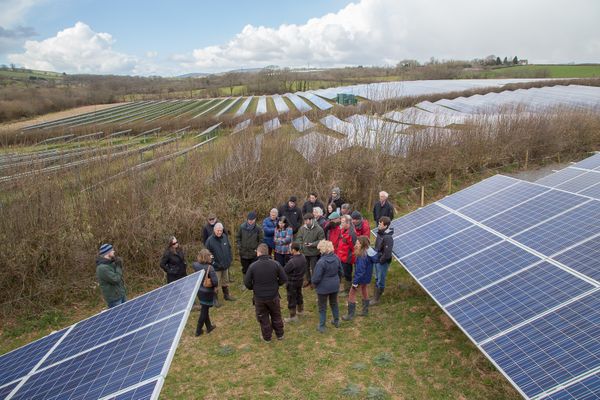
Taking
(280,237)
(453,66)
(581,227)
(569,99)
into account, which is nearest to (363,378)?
(280,237)

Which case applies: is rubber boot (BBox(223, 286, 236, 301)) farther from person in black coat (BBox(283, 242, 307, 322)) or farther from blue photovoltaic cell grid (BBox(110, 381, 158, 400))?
blue photovoltaic cell grid (BBox(110, 381, 158, 400))

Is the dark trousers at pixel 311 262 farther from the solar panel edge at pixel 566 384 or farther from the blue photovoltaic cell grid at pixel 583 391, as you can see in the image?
the blue photovoltaic cell grid at pixel 583 391

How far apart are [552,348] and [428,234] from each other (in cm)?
458

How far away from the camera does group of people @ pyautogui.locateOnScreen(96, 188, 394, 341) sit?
7.69 m

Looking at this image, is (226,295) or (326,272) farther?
(226,295)

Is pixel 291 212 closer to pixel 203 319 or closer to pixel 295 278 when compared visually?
pixel 295 278

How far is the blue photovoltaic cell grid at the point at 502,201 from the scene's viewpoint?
9.10 m

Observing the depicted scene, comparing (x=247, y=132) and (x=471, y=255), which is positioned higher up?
(x=247, y=132)

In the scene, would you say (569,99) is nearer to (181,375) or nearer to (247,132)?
(247,132)

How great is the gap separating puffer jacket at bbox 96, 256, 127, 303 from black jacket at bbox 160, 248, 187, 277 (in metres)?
0.94

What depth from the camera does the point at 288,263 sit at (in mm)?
8133

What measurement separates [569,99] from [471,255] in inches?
1284

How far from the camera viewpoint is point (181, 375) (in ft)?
24.3

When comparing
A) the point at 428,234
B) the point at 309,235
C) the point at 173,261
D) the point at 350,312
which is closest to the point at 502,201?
the point at 428,234
